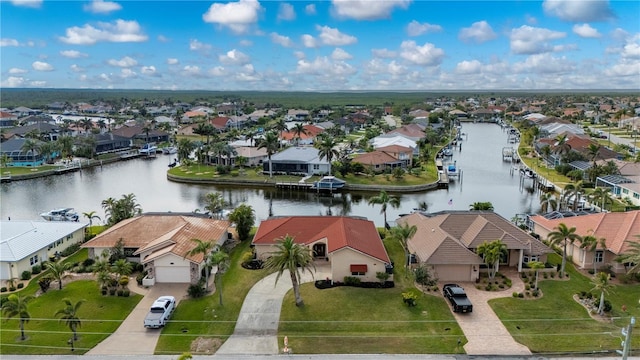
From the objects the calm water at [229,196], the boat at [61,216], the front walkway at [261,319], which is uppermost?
the boat at [61,216]

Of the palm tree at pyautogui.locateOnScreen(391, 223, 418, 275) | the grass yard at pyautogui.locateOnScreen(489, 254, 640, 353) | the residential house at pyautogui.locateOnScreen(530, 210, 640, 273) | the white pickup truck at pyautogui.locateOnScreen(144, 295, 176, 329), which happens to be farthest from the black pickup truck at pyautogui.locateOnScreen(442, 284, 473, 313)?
the white pickup truck at pyautogui.locateOnScreen(144, 295, 176, 329)

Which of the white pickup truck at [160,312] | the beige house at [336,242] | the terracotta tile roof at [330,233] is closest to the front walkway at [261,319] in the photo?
the beige house at [336,242]

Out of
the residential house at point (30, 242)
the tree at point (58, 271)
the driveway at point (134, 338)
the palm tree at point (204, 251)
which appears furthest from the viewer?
the residential house at point (30, 242)

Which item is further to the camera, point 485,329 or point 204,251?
point 204,251

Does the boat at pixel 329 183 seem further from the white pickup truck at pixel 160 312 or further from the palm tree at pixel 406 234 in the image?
the white pickup truck at pixel 160 312

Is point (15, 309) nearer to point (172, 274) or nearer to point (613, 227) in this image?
point (172, 274)

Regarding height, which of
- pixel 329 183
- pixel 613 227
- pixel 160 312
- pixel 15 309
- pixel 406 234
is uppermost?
pixel 406 234

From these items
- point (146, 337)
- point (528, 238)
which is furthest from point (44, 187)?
point (528, 238)

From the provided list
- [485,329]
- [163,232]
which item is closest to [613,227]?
[485,329]
